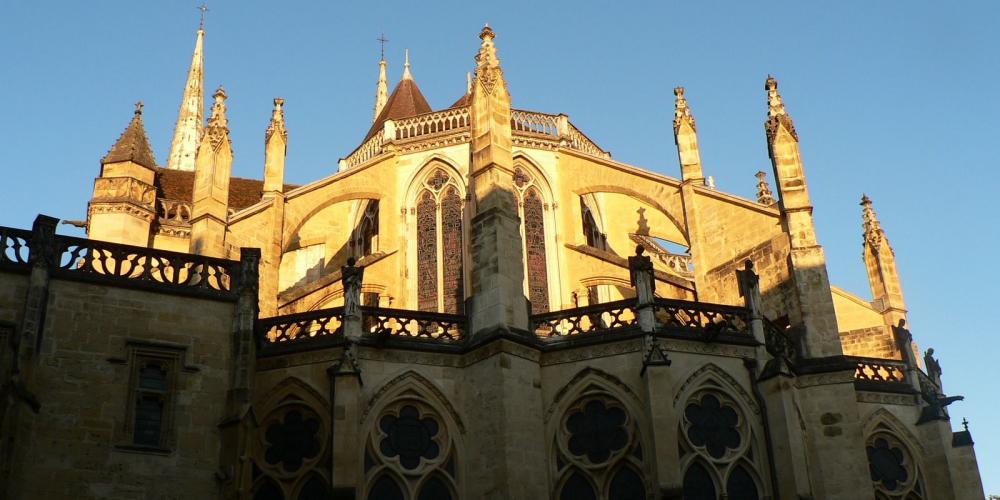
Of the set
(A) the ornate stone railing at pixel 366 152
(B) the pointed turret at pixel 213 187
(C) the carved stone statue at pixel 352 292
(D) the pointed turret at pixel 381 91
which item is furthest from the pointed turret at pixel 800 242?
(D) the pointed turret at pixel 381 91

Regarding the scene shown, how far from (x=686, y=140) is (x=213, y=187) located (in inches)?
412

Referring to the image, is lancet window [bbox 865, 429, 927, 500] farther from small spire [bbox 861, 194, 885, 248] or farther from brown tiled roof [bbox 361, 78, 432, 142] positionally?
brown tiled roof [bbox 361, 78, 432, 142]

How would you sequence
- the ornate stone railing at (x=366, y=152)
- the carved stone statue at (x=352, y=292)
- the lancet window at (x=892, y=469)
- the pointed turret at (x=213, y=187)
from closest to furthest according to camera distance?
the carved stone statue at (x=352, y=292)
the lancet window at (x=892, y=469)
the pointed turret at (x=213, y=187)
the ornate stone railing at (x=366, y=152)

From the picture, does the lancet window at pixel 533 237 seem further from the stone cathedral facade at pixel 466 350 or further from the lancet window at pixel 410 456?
the lancet window at pixel 410 456

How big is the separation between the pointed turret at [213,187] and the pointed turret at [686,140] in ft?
32.3

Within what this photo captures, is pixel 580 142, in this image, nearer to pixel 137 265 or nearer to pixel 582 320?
pixel 582 320

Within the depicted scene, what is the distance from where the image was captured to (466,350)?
17.4 m

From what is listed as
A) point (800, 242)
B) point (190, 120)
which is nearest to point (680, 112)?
point (800, 242)

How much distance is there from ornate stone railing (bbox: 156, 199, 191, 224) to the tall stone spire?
26.2 m

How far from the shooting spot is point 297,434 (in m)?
16.6

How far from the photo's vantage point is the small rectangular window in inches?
539

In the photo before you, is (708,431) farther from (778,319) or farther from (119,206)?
(119,206)

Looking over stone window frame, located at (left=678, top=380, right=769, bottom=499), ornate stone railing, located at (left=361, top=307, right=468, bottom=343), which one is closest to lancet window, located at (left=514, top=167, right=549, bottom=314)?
ornate stone railing, located at (left=361, top=307, right=468, bottom=343)

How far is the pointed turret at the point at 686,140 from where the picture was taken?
2445 centimetres
